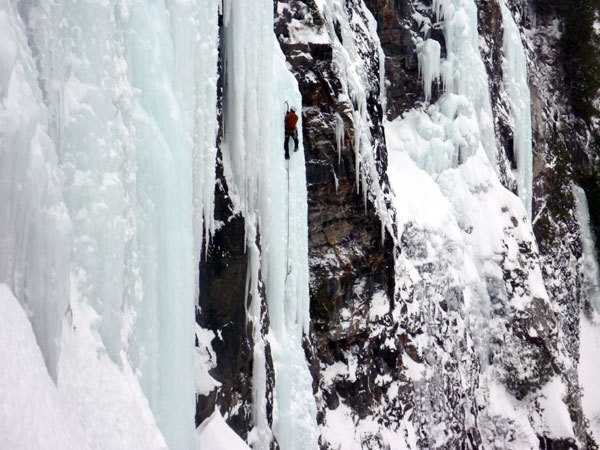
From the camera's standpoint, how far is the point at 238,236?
23.9ft

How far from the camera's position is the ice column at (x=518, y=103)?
73.1ft

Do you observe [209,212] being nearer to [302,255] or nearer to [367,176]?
[302,255]

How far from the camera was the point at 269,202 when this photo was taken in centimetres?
788

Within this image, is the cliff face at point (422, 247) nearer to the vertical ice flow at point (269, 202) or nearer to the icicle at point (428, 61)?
the icicle at point (428, 61)

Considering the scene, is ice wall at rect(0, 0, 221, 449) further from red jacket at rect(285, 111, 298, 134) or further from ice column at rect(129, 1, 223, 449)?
red jacket at rect(285, 111, 298, 134)

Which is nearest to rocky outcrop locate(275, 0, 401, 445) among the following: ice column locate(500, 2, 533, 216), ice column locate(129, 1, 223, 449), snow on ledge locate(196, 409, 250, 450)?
snow on ledge locate(196, 409, 250, 450)

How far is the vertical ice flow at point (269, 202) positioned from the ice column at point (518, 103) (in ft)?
49.0

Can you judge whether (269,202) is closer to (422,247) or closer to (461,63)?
(422,247)

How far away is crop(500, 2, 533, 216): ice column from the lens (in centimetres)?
2228

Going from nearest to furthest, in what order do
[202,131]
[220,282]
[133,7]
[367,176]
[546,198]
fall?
[133,7], [202,131], [220,282], [367,176], [546,198]

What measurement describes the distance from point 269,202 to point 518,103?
17.1 m

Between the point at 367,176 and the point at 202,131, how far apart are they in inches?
304

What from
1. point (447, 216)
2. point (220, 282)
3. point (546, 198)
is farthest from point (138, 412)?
point (546, 198)

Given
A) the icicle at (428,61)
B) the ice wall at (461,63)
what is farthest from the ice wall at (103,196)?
the ice wall at (461,63)
